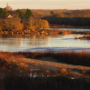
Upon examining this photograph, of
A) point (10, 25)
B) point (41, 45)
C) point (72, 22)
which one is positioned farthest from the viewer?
point (72, 22)

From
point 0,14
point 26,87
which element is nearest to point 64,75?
point 26,87

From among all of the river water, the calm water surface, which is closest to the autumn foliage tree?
the river water

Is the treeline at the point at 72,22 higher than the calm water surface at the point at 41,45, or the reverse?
the treeline at the point at 72,22

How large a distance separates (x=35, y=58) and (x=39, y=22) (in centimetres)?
4112

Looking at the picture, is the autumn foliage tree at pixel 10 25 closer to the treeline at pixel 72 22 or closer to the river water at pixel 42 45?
the river water at pixel 42 45

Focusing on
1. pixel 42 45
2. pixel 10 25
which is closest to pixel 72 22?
pixel 10 25

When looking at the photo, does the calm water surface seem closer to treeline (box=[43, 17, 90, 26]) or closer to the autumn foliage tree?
the autumn foliage tree

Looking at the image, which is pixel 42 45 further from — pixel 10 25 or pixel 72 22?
pixel 72 22

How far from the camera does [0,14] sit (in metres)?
85.4

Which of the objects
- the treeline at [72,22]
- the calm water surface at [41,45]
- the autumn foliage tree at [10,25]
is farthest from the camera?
the treeline at [72,22]

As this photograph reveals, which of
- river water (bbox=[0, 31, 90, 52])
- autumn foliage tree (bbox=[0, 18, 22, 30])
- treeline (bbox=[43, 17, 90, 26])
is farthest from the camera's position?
treeline (bbox=[43, 17, 90, 26])

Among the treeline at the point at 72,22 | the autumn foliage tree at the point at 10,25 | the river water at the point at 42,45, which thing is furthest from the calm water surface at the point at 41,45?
the treeline at the point at 72,22

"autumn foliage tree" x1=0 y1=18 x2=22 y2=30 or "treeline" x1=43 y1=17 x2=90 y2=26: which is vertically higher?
"treeline" x1=43 y1=17 x2=90 y2=26

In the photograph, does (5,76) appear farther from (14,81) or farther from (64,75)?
(64,75)
